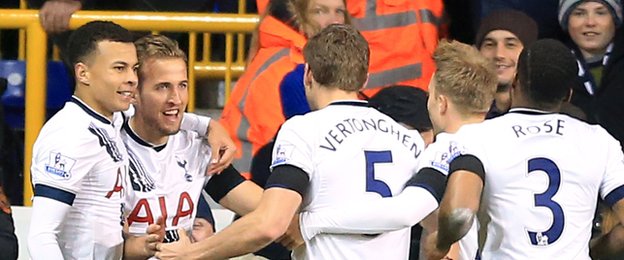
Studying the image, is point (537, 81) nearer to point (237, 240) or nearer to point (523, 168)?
point (523, 168)

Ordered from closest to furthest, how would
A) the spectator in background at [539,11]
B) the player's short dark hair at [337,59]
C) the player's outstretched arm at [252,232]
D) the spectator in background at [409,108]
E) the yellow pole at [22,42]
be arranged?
the player's outstretched arm at [252,232] → the player's short dark hair at [337,59] → the spectator in background at [409,108] → the spectator in background at [539,11] → the yellow pole at [22,42]

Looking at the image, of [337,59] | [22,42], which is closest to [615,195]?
[337,59]

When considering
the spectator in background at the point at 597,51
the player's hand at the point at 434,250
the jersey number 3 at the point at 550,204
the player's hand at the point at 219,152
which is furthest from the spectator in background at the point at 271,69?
the jersey number 3 at the point at 550,204

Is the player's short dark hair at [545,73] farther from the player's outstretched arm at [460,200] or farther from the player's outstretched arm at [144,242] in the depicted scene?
the player's outstretched arm at [144,242]

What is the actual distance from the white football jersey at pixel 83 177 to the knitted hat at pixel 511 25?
2244 mm

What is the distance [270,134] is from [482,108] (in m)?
1.44

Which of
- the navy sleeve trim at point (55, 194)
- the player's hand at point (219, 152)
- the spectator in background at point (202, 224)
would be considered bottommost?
the spectator in background at point (202, 224)

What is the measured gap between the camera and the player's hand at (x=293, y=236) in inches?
193

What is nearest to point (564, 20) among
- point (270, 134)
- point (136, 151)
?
point (270, 134)

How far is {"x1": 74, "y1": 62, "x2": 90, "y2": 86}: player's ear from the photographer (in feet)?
16.0

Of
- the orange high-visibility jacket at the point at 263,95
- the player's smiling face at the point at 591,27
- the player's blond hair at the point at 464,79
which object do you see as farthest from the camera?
the player's smiling face at the point at 591,27

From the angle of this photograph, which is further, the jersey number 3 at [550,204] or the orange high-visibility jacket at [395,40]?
the orange high-visibility jacket at [395,40]

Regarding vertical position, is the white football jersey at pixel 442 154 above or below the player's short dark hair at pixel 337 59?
below

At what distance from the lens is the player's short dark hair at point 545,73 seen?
4.97m
